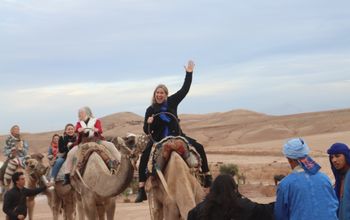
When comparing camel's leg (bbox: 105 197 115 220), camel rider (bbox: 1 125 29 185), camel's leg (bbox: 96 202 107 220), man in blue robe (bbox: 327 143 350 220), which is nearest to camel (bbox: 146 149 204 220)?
camel's leg (bbox: 105 197 115 220)

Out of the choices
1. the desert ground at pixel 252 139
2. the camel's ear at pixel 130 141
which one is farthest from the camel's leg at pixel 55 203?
the camel's ear at pixel 130 141

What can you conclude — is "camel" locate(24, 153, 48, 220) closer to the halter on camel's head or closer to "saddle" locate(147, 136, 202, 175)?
the halter on camel's head

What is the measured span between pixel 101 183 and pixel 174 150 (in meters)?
2.00

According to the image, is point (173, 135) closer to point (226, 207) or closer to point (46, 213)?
point (226, 207)

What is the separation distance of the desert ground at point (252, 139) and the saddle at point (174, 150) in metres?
8.47

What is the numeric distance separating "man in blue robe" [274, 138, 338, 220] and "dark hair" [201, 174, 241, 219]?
0.56 m

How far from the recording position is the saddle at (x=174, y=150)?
33.5 feet

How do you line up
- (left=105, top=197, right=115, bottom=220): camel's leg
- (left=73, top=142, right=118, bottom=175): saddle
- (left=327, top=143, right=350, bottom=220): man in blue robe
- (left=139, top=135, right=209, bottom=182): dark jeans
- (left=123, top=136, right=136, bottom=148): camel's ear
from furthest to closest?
(left=73, top=142, right=118, bottom=175): saddle, (left=105, top=197, right=115, bottom=220): camel's leg, (left=123, top=136, right=136, bottom=148): camel's ear, (left=139, top=135, right=209, bottom=182): dark jeans, (left=327, top=143, right=350, bottom=220): man in blue robe

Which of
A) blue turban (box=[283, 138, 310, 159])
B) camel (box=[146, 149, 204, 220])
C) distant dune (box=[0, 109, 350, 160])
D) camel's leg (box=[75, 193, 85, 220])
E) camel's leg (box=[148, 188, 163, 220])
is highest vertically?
blue turban (box=[283, 138, 310, 159])

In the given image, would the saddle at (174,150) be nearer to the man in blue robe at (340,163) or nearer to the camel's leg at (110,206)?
the camel's leg at (110,206)

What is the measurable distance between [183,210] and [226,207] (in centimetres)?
358

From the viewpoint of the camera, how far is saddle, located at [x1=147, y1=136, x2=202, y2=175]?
10.2m

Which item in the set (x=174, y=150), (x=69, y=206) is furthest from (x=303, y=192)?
(x=69, y=206)

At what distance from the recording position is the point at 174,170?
9.95 metres
